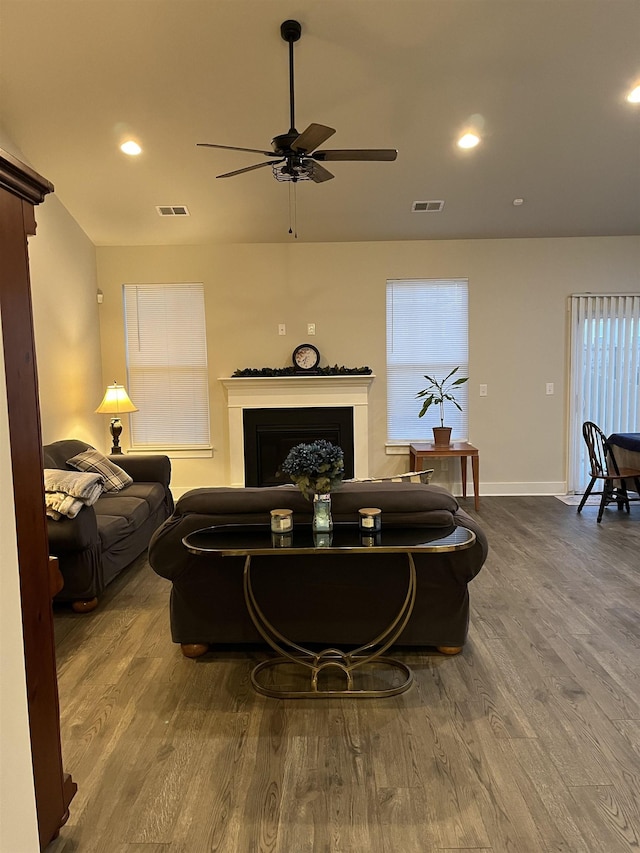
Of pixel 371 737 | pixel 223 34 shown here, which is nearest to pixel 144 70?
pixel 223 34

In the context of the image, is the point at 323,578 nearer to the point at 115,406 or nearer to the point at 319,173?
the point at 319,173

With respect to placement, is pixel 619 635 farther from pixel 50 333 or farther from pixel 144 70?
pixel 50 333

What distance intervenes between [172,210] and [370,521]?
13.7 feet

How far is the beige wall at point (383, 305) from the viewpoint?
6020 millimetres

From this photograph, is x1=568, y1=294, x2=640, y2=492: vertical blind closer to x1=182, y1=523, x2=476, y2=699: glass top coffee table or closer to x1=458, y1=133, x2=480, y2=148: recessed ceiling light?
x1=458, y1=133, x2=480, y2=148: recessed ceiling light

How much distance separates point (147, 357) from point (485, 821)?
5.37 metres

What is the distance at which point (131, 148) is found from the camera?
455cm

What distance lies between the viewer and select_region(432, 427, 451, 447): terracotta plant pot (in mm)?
5824

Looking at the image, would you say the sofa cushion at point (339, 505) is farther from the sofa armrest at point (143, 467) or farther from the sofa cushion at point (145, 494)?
the sofa armrest at point (143, 467)

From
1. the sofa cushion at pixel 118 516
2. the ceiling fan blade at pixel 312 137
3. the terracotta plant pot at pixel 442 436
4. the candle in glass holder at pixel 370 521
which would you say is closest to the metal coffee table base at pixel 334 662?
the candle in glass holder at pixel 370 521

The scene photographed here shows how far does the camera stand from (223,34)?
3.53m

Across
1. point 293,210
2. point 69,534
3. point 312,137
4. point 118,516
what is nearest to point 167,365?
point 293,210

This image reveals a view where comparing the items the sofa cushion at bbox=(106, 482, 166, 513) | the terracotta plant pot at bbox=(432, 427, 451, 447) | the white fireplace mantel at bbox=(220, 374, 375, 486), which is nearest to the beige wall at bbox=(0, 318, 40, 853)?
the sofa cushion at bbox=(106, 482, 166, 513)

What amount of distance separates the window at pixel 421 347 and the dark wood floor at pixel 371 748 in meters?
3.10
